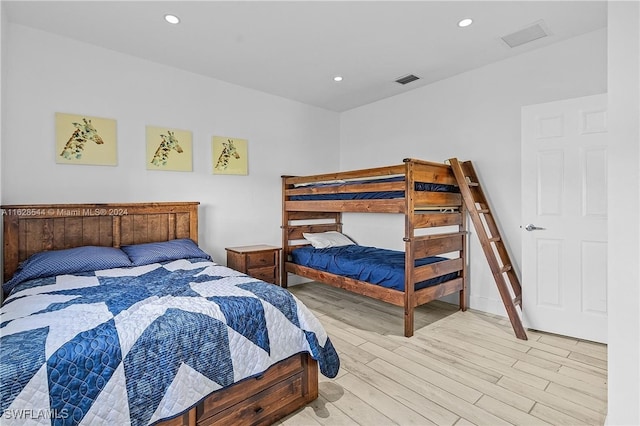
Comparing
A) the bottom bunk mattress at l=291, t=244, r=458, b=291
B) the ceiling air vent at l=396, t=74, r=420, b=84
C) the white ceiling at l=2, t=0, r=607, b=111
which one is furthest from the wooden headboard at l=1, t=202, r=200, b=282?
the ceiling air vent at l=396, t=74, r=420, b=84

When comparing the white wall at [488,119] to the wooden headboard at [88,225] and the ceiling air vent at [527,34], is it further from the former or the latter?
the wooden headboard at [88,225]

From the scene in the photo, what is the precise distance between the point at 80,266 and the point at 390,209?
246 cm

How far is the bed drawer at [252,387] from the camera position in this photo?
1416 mm

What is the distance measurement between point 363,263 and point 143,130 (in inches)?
98.6

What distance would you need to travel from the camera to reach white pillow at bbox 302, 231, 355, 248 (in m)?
3.99

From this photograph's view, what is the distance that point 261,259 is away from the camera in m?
3.50

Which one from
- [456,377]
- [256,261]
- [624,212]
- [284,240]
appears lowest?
[456,377]

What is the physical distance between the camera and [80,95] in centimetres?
277

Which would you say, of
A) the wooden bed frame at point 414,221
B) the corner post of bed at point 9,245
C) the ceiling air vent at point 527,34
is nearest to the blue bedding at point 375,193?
the wooden bed frame at point 414,221

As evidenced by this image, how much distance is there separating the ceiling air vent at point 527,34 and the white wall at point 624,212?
59.5 inches

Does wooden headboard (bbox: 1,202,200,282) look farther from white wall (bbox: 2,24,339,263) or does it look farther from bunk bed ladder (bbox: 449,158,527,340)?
bunk bed ladder (bbox: 449,158,527,340)

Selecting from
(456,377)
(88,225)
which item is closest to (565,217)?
(456,377)

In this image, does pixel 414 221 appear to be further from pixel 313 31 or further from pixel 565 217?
pixel 313 31

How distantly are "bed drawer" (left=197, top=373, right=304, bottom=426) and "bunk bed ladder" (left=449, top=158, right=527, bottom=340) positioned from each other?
1.98m
